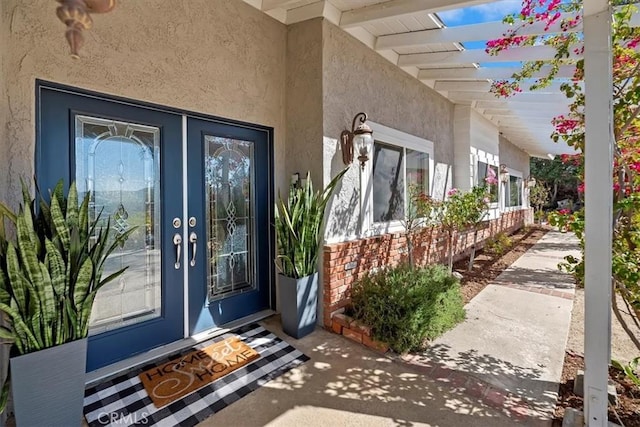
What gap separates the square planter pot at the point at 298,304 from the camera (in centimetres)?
382

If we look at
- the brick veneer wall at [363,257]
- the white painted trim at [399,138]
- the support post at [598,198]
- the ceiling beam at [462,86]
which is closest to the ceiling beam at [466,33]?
the white painted trim at [399,138]

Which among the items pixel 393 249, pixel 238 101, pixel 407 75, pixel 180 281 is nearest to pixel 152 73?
pixel 238 101

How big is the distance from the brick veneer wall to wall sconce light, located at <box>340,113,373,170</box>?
119 centimetres

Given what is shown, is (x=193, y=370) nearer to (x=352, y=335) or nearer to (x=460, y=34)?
(x=352, y=335)

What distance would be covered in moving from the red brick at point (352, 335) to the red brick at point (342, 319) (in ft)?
0.20

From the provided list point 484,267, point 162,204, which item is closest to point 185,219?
point 162,204

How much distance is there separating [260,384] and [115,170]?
2.44 meters

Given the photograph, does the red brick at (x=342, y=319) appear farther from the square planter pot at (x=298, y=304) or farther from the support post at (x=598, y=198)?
the support post at (x=598, y=198)

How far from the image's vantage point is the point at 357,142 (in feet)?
14.2

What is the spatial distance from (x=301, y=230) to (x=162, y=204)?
5.06 feet

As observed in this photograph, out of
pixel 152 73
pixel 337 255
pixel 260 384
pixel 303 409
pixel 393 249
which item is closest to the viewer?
pixel 303 409

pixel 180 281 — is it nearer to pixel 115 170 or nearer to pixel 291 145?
pixel 115 170

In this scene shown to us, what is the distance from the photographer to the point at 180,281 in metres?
3.55

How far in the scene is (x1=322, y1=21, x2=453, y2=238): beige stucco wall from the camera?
4254mm
